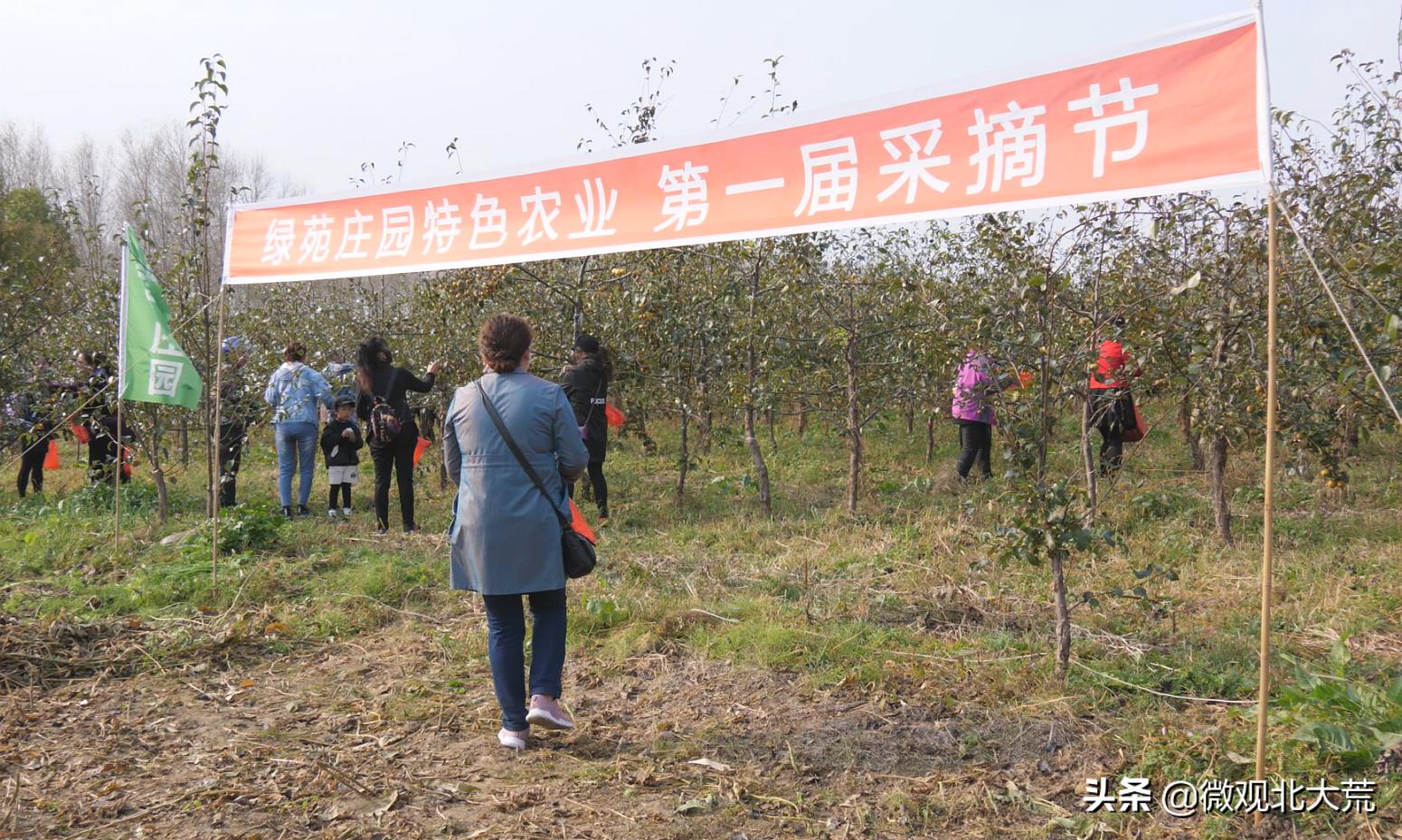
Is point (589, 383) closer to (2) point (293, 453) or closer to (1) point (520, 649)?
(2) point (293, 453)

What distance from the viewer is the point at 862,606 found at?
4.99 meters

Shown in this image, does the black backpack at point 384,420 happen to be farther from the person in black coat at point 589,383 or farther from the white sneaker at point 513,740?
the white sneaker at point 513,740

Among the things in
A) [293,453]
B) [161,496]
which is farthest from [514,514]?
[161,496]

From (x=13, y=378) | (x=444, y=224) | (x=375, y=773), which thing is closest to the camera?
(x=375, y=773)

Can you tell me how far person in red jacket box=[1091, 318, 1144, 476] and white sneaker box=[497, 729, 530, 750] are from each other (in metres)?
2.66

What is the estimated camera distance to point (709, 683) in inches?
168

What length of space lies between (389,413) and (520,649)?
13.0 feet

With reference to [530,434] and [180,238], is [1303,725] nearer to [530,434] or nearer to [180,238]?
[530,434]

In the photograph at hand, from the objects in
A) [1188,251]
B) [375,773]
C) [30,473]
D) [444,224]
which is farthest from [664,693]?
[30,473]

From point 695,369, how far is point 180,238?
4241 millimetres

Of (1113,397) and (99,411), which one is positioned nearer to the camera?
(1113,397)

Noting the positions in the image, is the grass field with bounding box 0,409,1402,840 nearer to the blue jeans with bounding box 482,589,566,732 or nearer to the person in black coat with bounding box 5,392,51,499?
the blue jeans with bounding box 482,589,566,732

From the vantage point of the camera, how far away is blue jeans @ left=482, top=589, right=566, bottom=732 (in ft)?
11.9

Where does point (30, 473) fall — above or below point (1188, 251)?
below
